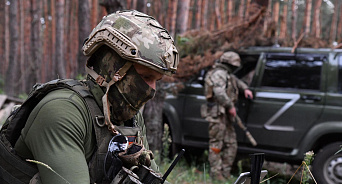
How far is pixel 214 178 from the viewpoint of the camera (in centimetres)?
609

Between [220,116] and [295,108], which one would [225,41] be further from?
[295,108]

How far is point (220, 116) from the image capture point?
245 inches

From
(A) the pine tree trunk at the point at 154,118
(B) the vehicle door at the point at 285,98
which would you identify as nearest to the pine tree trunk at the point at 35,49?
(A) the pine tree trunk at the point at 154,118

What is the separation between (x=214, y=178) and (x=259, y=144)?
0.86m

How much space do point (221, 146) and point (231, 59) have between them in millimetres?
1347

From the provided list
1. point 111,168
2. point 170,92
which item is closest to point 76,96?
point 111,168

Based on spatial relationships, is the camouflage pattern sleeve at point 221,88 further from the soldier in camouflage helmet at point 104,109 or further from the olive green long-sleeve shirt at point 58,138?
the olive green long-sleeve shirt at point 58,138

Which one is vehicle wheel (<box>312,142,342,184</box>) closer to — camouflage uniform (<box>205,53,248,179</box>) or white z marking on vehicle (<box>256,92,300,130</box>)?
white z marking on vehicle (<box>256,92,300,130</box>)

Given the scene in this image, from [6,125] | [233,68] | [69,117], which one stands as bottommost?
[233,68]

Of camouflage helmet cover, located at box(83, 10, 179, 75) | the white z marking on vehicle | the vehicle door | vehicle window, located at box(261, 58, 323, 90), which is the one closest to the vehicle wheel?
the vehicle door

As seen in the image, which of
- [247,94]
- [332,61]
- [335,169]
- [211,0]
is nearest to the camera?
[335,169]

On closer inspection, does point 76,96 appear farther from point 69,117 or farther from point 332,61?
point 332,61

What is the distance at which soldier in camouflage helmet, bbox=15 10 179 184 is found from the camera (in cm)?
168

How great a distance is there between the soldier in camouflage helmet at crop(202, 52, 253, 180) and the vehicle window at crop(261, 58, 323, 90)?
41 cm
